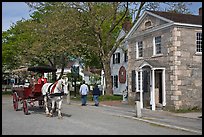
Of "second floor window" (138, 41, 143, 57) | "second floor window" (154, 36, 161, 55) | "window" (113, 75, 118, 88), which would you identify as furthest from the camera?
"window" (113, 75, 118, 88)

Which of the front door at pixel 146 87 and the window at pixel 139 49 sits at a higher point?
the window at pixel 139 49

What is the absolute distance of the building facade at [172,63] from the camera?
814 inches

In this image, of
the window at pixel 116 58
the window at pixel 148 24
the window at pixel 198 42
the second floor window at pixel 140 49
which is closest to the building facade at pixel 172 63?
the window at pixel 198 42

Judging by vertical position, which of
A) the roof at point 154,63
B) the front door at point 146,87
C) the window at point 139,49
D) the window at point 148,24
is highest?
the window at point 148,24

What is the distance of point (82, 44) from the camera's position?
3139 centimetres

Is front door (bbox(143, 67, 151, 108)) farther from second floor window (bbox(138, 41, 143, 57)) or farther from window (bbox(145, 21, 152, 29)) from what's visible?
window (bbox(145, 21, 152, 29))

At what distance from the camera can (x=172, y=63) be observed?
20.8 metres

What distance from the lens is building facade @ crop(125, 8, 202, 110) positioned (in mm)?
20672

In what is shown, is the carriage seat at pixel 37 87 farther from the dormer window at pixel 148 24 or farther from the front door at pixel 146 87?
the dormer window at pixel 148 24

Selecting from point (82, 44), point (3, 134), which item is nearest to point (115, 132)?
point (3, 134)

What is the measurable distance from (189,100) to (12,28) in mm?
33571

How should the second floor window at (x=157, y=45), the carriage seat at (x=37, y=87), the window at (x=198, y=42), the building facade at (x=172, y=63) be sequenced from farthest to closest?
the second floor window at (x=157, y=45), the window at (x=198, y=42), the building facade at (x=172, y=63), the carriage seat at (x=37, y=87)

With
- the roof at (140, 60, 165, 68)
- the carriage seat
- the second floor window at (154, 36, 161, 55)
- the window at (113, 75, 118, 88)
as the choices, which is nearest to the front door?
the roof at (140, 60, 165, 68)

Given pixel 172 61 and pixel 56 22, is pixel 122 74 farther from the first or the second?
pixel 172 61
